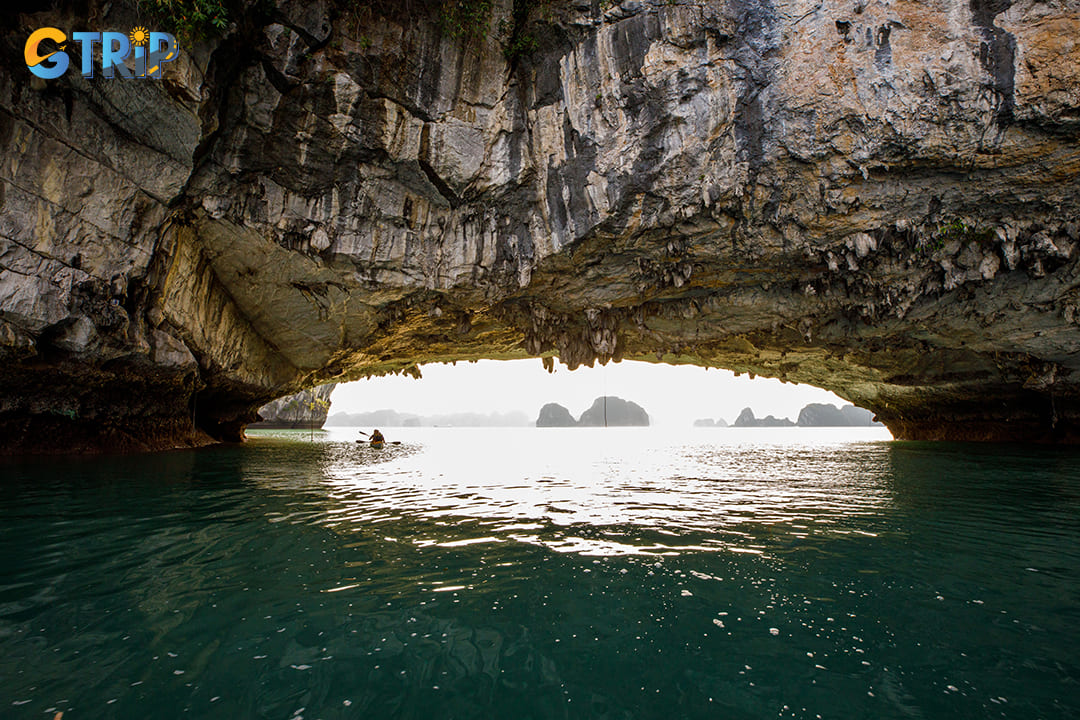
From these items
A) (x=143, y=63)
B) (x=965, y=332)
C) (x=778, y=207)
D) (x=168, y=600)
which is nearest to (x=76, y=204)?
(x=143, y=63)

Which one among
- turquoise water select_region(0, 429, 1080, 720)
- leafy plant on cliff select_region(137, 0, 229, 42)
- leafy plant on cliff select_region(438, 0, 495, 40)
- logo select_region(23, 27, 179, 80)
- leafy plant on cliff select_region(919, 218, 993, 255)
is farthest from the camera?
leafy plant on cliff select_region(919, 218, 993, 255)

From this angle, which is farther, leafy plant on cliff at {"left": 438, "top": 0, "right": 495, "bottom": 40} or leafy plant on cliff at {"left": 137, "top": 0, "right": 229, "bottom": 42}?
leafy plant on cliff at {"left": 438, "top": 0, "right": 495, "bottom": 40}

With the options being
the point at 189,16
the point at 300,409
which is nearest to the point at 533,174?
the point at 189,16

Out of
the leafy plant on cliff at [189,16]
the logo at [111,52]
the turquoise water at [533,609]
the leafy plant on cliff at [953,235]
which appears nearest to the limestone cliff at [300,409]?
the logo at [111,52]

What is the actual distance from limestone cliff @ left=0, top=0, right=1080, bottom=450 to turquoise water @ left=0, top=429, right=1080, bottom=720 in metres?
7.79

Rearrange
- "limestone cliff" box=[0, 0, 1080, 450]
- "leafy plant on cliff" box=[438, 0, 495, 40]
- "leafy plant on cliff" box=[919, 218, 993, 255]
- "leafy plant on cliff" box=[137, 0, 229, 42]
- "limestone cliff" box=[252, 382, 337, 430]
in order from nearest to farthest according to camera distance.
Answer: "leafy plant on cliff" box=[137, 0, 229, 42] → "limestone cliff" box=[0, 0, 1080, 450] → "leafy plant on cliff" box=[438, 0, 495, 40] → "leafy plant on cliff" box=[919, 218, 993, 255] → "limestone cliff" box=[252, 382, 337, 430]

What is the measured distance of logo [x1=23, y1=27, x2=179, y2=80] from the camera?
35.1ft

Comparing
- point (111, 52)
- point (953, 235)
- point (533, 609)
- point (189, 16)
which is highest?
point (189, 16)

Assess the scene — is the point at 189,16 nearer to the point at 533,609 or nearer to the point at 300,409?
the point at 533,609

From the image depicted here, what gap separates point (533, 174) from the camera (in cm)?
1395

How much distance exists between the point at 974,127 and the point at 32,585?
18640 mm

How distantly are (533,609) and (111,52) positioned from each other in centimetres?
1497

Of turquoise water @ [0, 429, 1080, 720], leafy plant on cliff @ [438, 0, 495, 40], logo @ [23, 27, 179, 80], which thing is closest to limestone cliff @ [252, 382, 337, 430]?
logo @ [23, 27, 179, 80]

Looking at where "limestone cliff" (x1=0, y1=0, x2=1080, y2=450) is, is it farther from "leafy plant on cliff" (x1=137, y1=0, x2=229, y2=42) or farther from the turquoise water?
the turquoise water
